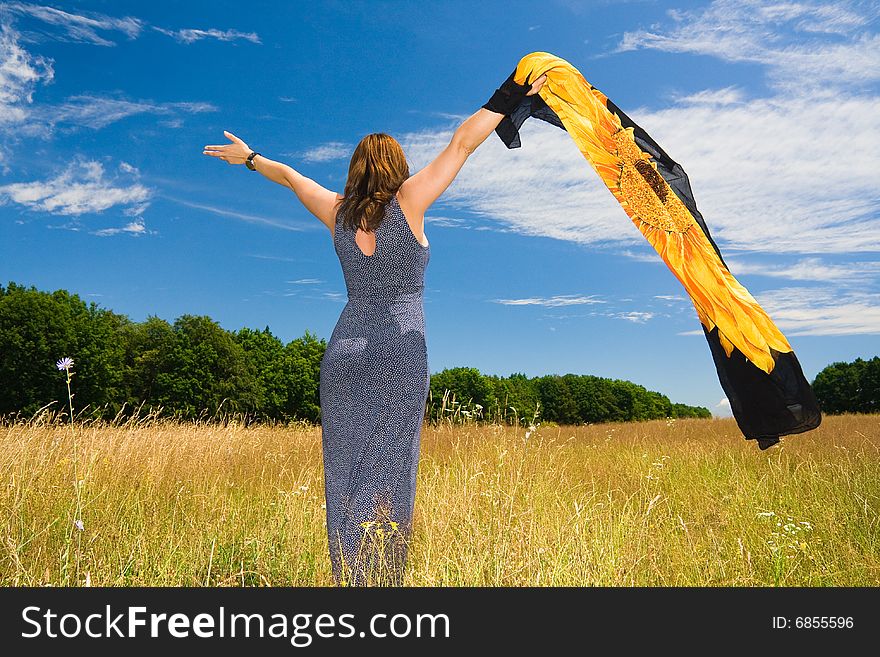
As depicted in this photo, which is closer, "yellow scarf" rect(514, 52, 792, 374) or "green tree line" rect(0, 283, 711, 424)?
"yellow scarf" rect(514, 52, 792, 374)

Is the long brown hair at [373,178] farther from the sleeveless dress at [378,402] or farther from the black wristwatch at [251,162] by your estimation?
the black wristwatch at [251,162]

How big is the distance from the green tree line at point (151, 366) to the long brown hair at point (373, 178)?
13068 mm

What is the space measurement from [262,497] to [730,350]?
437 cm

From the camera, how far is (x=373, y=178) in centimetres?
399

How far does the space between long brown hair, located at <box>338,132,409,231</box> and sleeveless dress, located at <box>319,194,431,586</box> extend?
2.8 inches

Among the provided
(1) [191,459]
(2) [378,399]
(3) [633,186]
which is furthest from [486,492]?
(1) [191,459]

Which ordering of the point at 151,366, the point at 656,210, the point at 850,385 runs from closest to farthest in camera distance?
the point at 656,210
the point at 151,366
the point at 850,385

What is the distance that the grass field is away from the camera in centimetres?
398

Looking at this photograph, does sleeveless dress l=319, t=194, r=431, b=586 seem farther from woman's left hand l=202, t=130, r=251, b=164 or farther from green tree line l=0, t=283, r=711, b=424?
green tree line l=0, t=283, r=711, b=424

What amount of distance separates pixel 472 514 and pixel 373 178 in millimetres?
2505

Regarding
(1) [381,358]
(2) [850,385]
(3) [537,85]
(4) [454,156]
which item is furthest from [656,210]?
(2) [850,385]

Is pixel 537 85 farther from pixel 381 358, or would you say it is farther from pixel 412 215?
pixel 381 358

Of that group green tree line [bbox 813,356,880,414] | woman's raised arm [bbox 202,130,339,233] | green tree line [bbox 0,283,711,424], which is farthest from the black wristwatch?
green tree line [bbox 813,356,880,414]

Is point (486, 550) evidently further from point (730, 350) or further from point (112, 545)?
point (112, 545)
